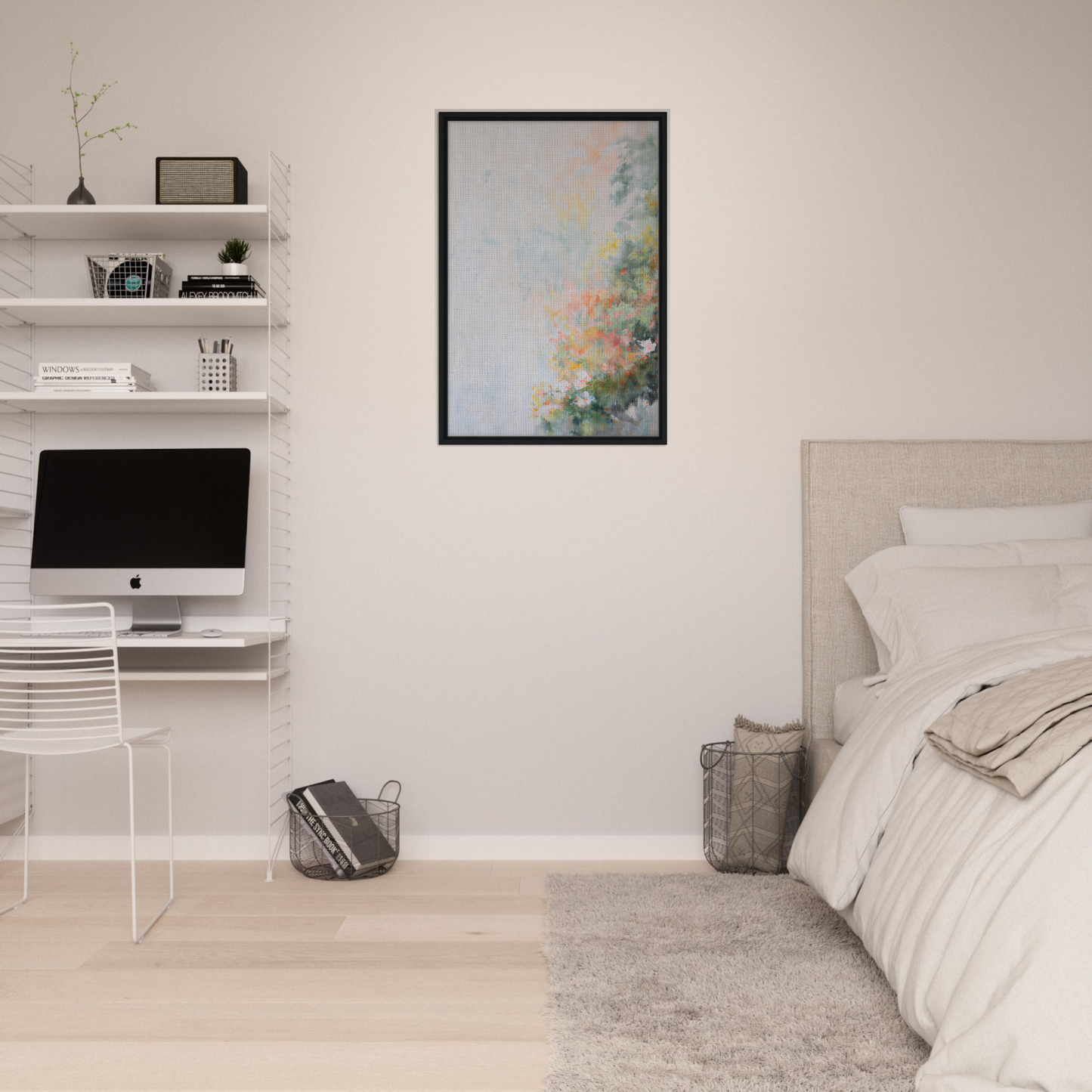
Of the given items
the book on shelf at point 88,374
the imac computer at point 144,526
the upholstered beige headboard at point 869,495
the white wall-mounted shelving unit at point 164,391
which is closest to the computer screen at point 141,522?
the imac computer at point 144,526

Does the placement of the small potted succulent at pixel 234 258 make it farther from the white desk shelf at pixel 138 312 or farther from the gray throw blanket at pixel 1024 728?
the gray throw blanket at pixel 1024 728

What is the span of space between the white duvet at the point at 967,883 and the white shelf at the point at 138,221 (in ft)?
7.53

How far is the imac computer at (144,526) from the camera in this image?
2.94 metres

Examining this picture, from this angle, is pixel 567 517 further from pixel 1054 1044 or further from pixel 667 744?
pixel 1054 1044

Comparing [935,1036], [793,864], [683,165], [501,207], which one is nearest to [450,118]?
[501,207]

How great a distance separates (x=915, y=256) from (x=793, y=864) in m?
1.97

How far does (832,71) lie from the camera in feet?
10.2

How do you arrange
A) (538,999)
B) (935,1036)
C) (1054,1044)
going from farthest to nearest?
(538,999), (935,1036), (1054,1044)

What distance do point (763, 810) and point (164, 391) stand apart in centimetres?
227

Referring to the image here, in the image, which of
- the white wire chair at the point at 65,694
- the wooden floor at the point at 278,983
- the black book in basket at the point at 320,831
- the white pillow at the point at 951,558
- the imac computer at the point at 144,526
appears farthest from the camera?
the imac computer at the point at 144,526

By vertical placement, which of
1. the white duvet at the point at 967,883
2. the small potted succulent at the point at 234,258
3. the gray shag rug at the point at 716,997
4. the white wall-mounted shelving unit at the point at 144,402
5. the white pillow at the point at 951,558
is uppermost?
the small potted succulent at the point at 234,258

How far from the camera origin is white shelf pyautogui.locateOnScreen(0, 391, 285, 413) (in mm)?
2859

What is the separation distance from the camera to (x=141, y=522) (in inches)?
117

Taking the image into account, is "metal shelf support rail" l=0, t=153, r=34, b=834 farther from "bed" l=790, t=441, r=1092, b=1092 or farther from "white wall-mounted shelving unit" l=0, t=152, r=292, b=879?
"bed" l=790, t=441, r=1092, b=1092
